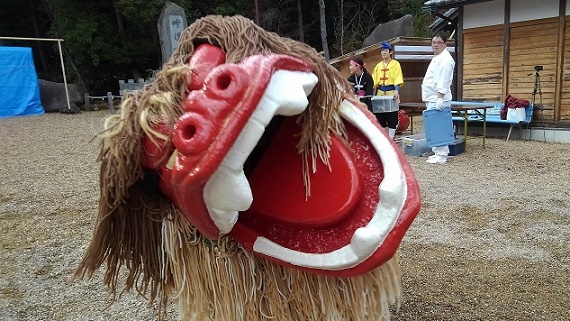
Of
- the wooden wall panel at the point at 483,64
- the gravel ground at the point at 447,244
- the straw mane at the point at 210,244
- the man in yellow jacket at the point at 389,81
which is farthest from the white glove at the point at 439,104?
the straw mane at the point at 210,244

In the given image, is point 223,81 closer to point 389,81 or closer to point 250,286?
Result: point 250,286

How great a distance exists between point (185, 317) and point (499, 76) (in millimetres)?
6354

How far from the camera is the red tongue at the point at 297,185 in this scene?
2.99ft

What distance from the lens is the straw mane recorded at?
2.93 feet

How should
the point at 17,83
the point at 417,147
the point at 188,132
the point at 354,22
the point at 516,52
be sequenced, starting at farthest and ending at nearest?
the point at 354,22, the point at 17,83, the point at 516,52, the point at 417,147, the point at 188,132

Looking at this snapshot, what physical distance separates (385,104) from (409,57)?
491cm

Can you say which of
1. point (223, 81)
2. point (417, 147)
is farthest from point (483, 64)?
point (223, 81)

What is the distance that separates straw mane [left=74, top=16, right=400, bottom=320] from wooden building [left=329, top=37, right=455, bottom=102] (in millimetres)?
8472

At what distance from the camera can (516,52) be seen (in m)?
6.07

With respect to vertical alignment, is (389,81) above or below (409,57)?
below

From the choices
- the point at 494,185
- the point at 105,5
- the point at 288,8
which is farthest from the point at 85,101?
the point at 494,185

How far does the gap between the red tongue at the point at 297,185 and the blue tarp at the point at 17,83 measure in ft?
37.8

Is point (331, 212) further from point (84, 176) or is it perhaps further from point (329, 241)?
point (84, 176)

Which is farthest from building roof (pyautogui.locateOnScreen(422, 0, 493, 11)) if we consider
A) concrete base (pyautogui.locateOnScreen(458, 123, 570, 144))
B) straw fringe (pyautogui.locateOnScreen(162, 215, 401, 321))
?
straw fringe (pyautogui.locateOnScreen(162, 215, 401, 321))
